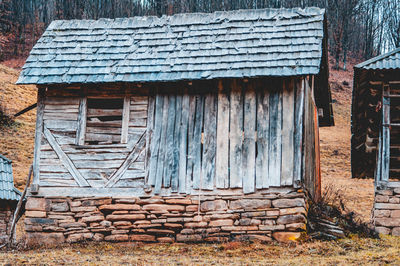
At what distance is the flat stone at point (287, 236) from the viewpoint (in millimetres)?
10797

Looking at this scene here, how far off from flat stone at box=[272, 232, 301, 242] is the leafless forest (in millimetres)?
31735

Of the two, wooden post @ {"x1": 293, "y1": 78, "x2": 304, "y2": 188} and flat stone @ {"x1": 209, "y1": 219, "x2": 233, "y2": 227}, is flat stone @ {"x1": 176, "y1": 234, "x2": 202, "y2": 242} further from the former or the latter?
wooden post @ {"x1": 293, "y1": 78, "x2": 304, "y2": 188}

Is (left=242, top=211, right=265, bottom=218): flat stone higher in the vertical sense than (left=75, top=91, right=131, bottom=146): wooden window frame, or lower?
lower

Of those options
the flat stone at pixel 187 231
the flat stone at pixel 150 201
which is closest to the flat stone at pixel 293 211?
the flat stone at pixel 187 231

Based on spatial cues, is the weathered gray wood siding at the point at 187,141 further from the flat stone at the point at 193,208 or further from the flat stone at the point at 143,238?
the flat stone at the point at 143,238

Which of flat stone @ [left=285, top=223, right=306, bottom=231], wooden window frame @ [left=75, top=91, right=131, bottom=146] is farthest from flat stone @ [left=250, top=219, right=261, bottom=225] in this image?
wooden window frame @ [left=75, top=91, right=131, bottom=146]

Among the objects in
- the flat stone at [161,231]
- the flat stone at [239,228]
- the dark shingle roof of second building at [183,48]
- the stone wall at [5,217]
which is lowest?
the stone wall at [5,217]

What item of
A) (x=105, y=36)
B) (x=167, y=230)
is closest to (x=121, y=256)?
(x=167, y=230)

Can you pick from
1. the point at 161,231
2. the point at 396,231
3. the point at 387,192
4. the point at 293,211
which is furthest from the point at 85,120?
the point at 396,231

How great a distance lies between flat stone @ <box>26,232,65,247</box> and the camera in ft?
38.4

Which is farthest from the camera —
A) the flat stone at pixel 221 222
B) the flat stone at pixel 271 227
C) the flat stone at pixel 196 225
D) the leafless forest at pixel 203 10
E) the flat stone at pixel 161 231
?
the leafless forest at pixel 203 10

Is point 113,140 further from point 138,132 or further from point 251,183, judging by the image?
point 251,183

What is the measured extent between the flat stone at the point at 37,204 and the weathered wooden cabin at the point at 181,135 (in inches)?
0.9

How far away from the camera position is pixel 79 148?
1199 centimetres
